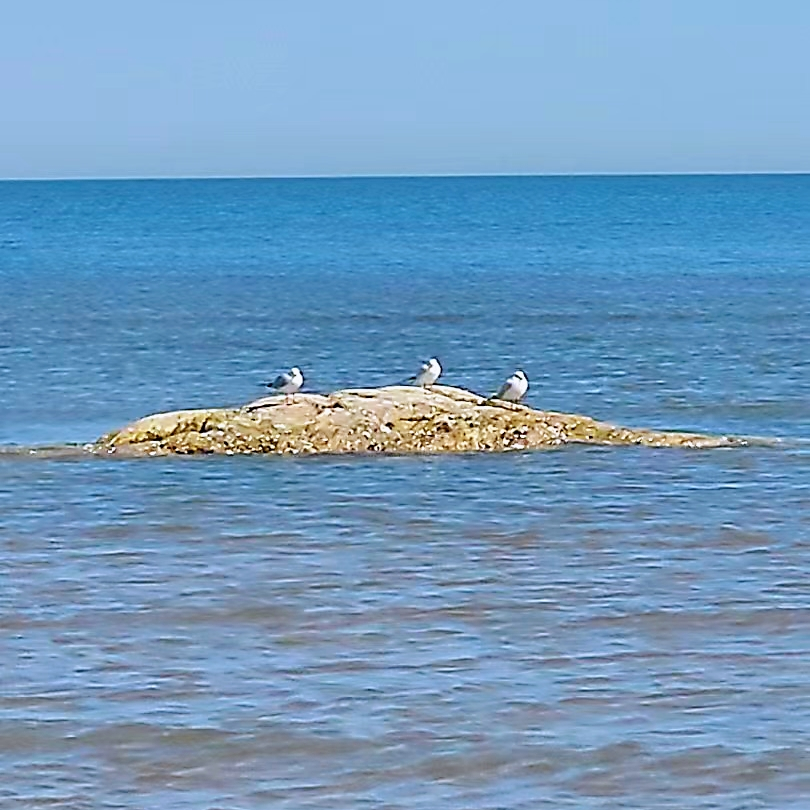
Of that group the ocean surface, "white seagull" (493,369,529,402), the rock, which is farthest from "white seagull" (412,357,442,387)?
the ocean surface

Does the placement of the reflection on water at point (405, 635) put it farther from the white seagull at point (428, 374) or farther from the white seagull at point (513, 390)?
the white seagull at point (428, 374)

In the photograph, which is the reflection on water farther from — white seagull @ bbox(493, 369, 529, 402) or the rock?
white seagull @ bbox(493, 369, 529, 402)

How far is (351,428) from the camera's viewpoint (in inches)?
834

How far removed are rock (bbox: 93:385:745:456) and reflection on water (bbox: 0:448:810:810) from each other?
51 cm

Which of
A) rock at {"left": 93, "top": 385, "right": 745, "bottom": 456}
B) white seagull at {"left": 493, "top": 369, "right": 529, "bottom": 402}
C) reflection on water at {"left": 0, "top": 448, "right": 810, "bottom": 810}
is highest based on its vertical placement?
white seagull at {"left": 493, "top": 369, "right": 529, "bottom": 402}

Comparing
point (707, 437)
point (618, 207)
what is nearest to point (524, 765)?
point (707, 437)

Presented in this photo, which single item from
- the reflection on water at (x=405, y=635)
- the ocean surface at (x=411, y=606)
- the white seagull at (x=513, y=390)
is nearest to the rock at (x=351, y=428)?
the ocean surface at (x=411, y=606)

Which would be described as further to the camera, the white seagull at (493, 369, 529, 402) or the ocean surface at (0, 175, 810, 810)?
the white seagull at (493, 369, 529, 402)

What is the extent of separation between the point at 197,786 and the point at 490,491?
8.92m

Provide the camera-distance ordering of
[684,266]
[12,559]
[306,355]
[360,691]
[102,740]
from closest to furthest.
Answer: [102,740] < [360,691] < [12,559] < [306,355] < [684,266]

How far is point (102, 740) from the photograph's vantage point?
37.5 ft

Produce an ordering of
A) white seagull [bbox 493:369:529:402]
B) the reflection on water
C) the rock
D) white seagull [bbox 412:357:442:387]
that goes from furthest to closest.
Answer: white seagull [bbox 412:357:442:387] → white seagull [bbox 493:369:529:402] → the rock → the reflection on water

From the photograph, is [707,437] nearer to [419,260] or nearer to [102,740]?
[102,740]

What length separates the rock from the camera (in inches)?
832
